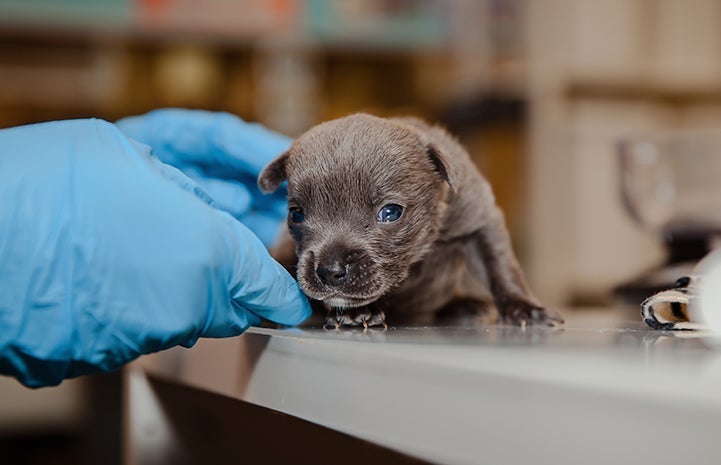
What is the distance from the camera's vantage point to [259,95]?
3512 mm

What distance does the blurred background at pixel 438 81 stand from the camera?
9.84 ft

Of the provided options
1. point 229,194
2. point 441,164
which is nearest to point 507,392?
point 441,164

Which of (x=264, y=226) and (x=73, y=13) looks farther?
(x=73, y=13)

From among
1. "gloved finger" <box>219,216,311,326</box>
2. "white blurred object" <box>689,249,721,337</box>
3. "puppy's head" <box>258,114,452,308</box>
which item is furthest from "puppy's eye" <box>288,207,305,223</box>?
"white blurred object" <box>689,249,721,337</box>

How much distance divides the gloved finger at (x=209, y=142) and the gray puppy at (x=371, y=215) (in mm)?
166

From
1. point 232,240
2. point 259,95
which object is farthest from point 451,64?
point 232,240

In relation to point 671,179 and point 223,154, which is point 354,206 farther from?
point 671,179

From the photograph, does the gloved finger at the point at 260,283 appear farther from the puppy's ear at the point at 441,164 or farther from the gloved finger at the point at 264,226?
the gloved finger at the point at 264,226

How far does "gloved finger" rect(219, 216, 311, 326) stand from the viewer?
31.7 inches

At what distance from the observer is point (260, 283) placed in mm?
840

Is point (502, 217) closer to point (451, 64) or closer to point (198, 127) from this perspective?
point (198, 127)

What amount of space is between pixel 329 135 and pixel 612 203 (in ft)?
7.37

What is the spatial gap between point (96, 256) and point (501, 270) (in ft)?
2.06

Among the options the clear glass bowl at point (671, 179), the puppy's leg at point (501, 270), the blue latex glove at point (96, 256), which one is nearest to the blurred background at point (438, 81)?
the clear glass bowl at point (671, 179)
